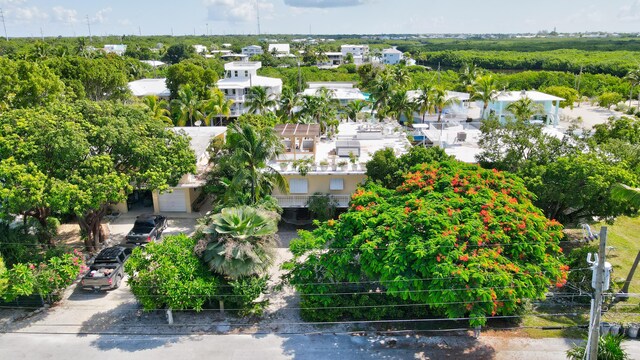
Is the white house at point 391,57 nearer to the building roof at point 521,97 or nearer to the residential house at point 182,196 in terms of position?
the building roof at point 521,97

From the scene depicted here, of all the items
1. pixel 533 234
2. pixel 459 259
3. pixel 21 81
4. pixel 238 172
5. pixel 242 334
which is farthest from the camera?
pixel 21 81

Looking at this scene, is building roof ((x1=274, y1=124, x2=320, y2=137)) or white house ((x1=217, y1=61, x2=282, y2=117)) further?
white house ((x1=217, y1=61, x2=282, y2=117))

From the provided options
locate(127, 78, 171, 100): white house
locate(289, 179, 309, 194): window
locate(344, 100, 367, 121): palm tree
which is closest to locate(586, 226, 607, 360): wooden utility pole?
locate(289, 179, 309, 194): window

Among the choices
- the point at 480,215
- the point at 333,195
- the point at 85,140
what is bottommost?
the point at 333,195

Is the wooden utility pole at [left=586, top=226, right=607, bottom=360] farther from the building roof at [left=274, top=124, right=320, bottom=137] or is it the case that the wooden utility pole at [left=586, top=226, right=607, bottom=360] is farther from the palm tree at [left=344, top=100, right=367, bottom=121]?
the palm tree at [left=344, top=100, right=367, bottom=121]

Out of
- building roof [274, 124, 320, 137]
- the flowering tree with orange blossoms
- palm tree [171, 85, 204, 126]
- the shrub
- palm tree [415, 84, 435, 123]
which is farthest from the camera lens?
palm tree [415, 84, 435, 123]

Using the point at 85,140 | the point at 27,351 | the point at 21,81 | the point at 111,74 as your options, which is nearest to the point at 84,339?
the point at 27,351

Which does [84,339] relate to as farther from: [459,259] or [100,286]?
[459,259]
